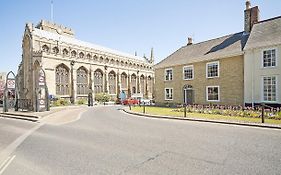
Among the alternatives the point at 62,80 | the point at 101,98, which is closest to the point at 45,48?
the point at 62,80

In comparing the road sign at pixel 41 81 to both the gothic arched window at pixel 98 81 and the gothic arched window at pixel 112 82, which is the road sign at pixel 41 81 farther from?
the gothic arched window at pixel 112 82

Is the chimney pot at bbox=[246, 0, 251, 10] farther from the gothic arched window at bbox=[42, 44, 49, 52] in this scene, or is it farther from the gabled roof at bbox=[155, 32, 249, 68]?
the gothic arched window at bbox=[42, 44, 49, 52]

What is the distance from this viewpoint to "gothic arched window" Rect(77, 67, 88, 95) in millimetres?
49656

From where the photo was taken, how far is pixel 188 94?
25.4m

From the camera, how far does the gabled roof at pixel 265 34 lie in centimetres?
1852

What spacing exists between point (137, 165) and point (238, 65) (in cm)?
1913

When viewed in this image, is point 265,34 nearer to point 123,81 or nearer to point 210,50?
point 210,50

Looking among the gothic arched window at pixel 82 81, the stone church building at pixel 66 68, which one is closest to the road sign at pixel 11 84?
the stone church building at pixel 66 68

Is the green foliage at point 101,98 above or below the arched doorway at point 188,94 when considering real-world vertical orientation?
below

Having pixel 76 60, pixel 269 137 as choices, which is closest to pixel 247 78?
pixel 269 137

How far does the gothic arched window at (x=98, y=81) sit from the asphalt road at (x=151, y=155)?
46009mm

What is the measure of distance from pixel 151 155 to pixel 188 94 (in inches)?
783

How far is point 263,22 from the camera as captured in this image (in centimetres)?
2181

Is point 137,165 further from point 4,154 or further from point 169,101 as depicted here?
point 169,101
